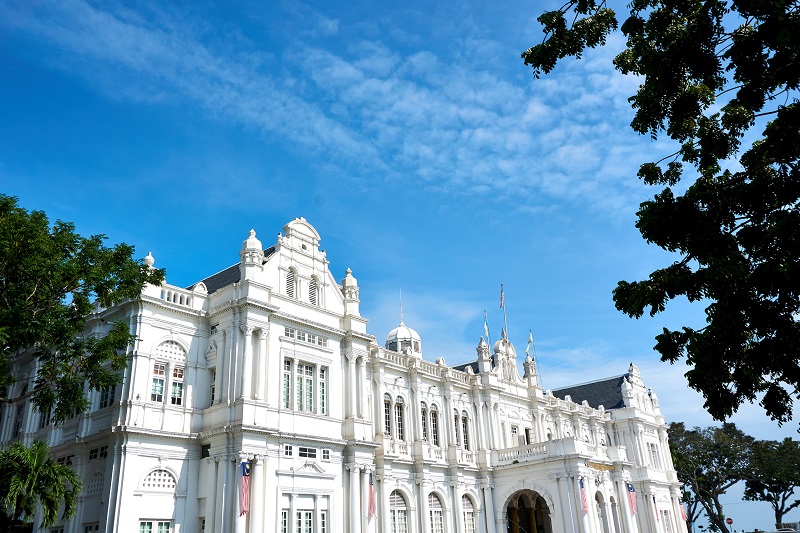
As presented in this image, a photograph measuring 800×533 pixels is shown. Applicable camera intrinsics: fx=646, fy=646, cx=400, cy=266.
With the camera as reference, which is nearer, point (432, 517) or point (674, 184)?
point (674, 184)

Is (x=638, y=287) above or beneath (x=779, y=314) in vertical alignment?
above

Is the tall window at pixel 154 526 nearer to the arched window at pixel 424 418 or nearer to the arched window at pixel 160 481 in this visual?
the arched window at pixel 160 481

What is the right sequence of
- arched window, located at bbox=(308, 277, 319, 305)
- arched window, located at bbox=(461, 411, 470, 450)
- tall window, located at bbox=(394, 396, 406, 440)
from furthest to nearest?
1. arched window, located at bbox=(461, 411, 470, 450)
2. tall window, located at bbox=(394, 396, 406, 440)
3. arched window, located at bbox=(308, 277, 319, 305)

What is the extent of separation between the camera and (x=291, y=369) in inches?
1085

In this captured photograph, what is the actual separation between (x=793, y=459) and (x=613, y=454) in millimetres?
33549

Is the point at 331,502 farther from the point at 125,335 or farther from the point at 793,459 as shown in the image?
the point at 793,459

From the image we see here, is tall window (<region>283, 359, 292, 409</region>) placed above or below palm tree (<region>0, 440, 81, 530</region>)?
above

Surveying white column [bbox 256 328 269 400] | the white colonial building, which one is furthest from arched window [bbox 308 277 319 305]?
white column [bbox 256 328 269 400]

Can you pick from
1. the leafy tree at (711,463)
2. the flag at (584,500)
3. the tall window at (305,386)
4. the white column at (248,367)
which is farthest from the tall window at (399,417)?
the leafy tree at (711,463)

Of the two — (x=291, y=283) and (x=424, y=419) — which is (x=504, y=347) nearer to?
(x=424, y=419)

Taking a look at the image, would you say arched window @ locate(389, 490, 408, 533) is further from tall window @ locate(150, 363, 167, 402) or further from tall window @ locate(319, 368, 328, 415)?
tall window @ locate(150, 363, 167, 402)

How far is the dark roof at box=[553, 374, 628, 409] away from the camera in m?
54.9

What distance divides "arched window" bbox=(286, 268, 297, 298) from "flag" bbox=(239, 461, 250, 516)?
26.4 feet

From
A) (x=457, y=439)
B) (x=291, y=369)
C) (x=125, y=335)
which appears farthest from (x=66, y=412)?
(x=457, y=439)
